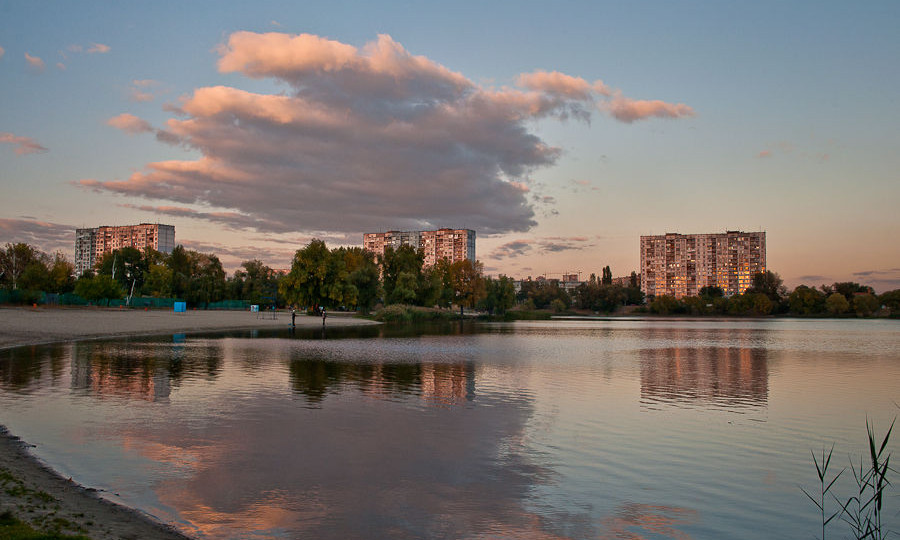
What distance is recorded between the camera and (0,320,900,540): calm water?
867 centimetres

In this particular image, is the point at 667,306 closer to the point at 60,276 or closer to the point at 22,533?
the point at 60,276

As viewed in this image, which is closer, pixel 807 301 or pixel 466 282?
pixel 466 282

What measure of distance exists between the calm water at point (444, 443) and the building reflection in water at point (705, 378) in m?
0.21

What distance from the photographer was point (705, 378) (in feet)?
85.3

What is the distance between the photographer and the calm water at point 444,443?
341 inches

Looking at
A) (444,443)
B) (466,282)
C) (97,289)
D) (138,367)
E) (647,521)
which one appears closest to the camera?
(647,521)

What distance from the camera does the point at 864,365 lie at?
32.2m

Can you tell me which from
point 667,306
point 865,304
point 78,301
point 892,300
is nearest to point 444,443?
point 78,301

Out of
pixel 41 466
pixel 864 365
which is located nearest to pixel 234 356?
pixel 41 466

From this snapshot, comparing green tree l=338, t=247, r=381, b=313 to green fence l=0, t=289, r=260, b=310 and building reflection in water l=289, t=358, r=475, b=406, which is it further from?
building reflection in water l=289, t=358, r=475, b=406

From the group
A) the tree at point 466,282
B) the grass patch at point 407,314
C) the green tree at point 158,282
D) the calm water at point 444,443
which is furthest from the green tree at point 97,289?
the calm water at point 444,443

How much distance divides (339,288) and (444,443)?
250ft

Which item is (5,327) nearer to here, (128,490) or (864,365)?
(128,490)

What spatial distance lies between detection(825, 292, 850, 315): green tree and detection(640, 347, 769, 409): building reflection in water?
148 m
